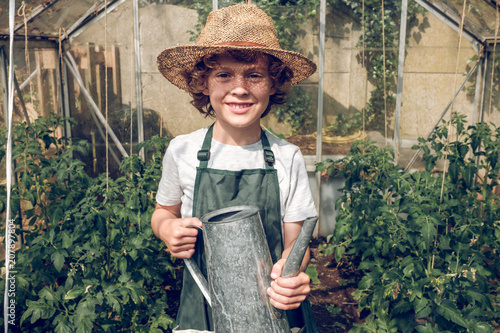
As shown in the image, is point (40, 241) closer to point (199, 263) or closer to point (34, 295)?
point (34, 295)

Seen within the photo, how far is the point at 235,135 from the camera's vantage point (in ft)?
4.63

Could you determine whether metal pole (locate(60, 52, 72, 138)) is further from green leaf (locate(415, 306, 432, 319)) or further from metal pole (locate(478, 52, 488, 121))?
metal pole (locate(478, 52, 488, 121))

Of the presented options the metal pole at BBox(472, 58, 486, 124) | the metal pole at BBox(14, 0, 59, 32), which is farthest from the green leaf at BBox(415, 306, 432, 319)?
the metal pole at BBox(14, 0, 59, 32)

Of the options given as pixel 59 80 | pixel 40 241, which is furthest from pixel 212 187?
pixel 59 80

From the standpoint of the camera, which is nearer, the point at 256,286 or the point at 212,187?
the point at 256,286

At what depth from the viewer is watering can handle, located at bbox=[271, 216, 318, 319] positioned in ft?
3.37

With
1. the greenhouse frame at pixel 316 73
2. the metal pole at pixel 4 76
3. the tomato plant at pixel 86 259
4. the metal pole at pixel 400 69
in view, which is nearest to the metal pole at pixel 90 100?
the greenhouse frame at pixel 316 73

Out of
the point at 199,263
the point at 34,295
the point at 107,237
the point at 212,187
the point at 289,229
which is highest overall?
the point at 212,187

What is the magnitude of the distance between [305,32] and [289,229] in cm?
282

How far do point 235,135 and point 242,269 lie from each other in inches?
19.3

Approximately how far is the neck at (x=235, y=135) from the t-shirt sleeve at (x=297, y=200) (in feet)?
0.53

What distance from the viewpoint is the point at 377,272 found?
245 cm

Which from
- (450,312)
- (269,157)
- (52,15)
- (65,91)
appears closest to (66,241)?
(269,157)

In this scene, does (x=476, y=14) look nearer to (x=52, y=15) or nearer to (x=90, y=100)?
(x=90, y=100)
